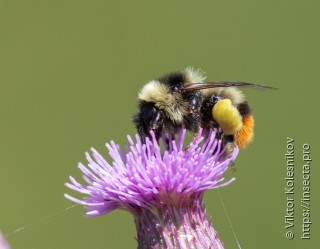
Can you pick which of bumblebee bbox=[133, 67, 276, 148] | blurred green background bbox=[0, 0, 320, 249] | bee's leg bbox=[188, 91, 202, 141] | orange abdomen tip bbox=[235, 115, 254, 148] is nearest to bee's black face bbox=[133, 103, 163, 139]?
bumblebee bbox=[133, 67, 276, 148]

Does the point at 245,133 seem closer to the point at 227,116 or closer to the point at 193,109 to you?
the point at 227,116

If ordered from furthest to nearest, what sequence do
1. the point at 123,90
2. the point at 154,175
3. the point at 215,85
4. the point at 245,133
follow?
1. the point at 123,90
2. the point at 245,133
3. the point at 215,85
4. the point at 154,175

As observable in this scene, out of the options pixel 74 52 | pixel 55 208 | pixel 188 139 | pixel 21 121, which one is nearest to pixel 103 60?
pixel 74 52

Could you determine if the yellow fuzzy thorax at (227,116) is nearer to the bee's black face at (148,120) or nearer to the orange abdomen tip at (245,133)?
the orange abdomen tip at (245,133)

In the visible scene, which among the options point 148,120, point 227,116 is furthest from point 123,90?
point 227,116

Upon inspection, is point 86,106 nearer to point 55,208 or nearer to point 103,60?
point 103,60

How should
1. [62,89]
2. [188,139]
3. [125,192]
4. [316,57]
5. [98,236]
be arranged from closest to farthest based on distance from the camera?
[125,192], [188,139], [98,236], [316,57], [62,89]
